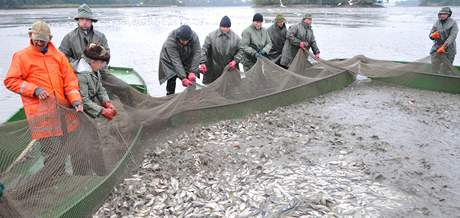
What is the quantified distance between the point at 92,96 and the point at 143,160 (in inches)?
45.4

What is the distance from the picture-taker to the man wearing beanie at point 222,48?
7.48 metres

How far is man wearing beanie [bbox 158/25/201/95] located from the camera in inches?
260

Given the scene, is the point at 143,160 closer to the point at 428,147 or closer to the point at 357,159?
the point at 357,159

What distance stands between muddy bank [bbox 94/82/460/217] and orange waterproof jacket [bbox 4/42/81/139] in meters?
1.00

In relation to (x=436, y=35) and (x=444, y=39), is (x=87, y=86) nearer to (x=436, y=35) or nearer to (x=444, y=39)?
(x=436, y=35)

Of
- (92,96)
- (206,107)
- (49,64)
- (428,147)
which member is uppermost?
(49,64)

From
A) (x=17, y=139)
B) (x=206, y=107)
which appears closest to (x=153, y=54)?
(x=206, y=107)

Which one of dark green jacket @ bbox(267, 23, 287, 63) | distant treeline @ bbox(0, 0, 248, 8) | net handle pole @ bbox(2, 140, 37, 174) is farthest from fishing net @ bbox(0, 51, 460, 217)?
distant treeline @ bbox(0, 0, 248, 8)

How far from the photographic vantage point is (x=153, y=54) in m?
17.9

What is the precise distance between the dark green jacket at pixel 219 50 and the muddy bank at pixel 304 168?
121 centimetres

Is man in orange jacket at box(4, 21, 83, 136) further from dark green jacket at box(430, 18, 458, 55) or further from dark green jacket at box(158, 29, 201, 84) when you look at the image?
dark green jacket at box(430, 18, 458, 55)

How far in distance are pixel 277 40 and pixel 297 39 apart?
47 centimetres

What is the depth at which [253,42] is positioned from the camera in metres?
8.22

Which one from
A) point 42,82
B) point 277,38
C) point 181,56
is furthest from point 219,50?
point 42,82
